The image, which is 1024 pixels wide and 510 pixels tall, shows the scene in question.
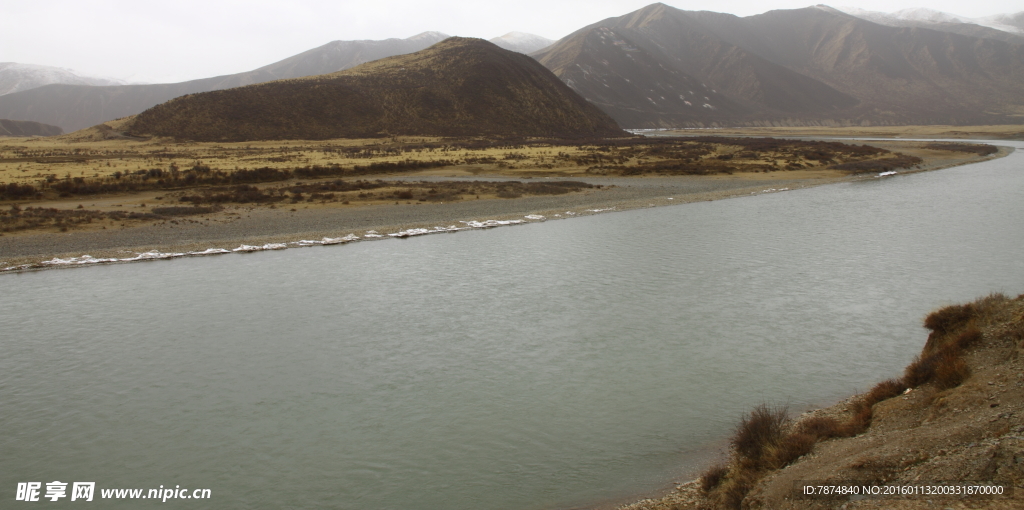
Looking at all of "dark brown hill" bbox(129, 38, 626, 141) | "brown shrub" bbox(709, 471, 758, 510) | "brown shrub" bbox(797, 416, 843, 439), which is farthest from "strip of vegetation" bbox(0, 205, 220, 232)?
"dark brown hill" bbox(129, 38, 626, 141)

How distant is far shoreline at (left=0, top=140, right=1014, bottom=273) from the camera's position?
22312 millimetres

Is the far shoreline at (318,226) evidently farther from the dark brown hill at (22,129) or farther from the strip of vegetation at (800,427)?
the dark brown hill at (22,129)

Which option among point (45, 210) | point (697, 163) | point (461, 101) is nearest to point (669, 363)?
point (45, 210)

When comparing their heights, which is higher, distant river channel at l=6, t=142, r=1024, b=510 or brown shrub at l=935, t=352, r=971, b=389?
brown shrub at l=935, t=352, r=971, b=389

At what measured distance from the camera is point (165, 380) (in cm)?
1177

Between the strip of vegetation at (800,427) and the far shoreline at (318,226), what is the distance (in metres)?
18.9

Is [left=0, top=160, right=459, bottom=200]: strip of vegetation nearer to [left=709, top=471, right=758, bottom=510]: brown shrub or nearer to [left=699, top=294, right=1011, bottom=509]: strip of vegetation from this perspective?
[left=699, top=294, right=1011, bottom=509]: strip of vegetation

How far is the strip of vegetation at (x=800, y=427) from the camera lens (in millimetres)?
7230

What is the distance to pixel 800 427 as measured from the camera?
8469 millimetres

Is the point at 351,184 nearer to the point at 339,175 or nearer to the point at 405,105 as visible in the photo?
the point at 339,175

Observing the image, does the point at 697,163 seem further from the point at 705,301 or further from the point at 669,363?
the point at 669,363

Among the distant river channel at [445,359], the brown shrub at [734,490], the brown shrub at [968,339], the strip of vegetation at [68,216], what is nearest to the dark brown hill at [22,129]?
the strip of vegetation at [68,216]

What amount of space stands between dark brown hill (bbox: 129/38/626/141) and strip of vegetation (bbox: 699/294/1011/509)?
90841 mm

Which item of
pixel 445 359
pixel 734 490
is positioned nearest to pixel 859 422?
pixel 734 490
